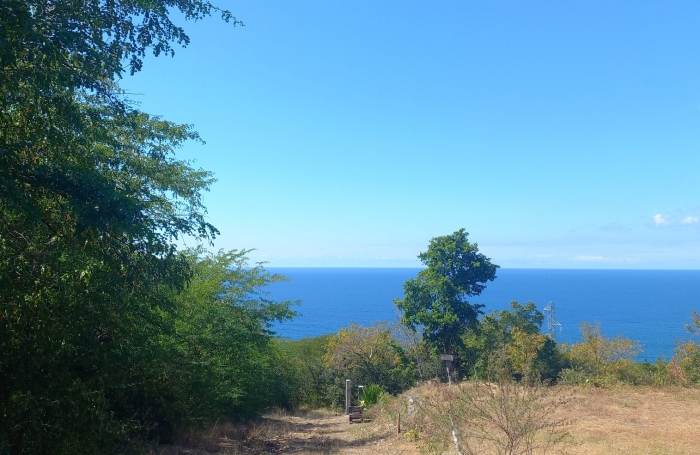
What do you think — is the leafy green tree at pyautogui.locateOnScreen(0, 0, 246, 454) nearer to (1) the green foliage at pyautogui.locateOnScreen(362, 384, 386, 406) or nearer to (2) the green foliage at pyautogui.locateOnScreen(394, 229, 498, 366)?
(1) the green foliage at pyautogui.locateOnScreen(362, 384, 386, 406)

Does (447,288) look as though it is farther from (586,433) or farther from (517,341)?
(586,433)

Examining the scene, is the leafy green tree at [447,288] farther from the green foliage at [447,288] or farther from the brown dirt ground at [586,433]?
the brown dirt ground at [586,433]

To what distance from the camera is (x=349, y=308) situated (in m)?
135

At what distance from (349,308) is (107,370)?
130 metres

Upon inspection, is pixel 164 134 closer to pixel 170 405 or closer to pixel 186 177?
pixel 186 177

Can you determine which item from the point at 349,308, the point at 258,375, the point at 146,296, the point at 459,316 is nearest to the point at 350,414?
the point at 258,375

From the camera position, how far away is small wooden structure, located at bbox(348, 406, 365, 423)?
790 inches

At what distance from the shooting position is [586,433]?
1206cm

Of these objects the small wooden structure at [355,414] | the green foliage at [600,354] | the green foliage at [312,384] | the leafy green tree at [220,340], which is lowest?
the green foliage at [312,384]

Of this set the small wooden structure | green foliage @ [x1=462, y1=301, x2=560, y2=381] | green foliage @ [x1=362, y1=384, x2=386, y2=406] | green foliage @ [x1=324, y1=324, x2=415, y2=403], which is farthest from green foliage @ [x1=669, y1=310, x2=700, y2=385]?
the small wooden structure

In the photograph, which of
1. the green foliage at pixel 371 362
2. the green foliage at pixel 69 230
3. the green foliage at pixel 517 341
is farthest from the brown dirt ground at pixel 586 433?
the green foliage at pixel 517 341

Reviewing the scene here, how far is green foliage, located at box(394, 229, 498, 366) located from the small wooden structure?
4.86 meters

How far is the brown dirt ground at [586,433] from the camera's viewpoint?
35.3 ft

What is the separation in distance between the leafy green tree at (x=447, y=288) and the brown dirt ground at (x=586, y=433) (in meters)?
6.28
